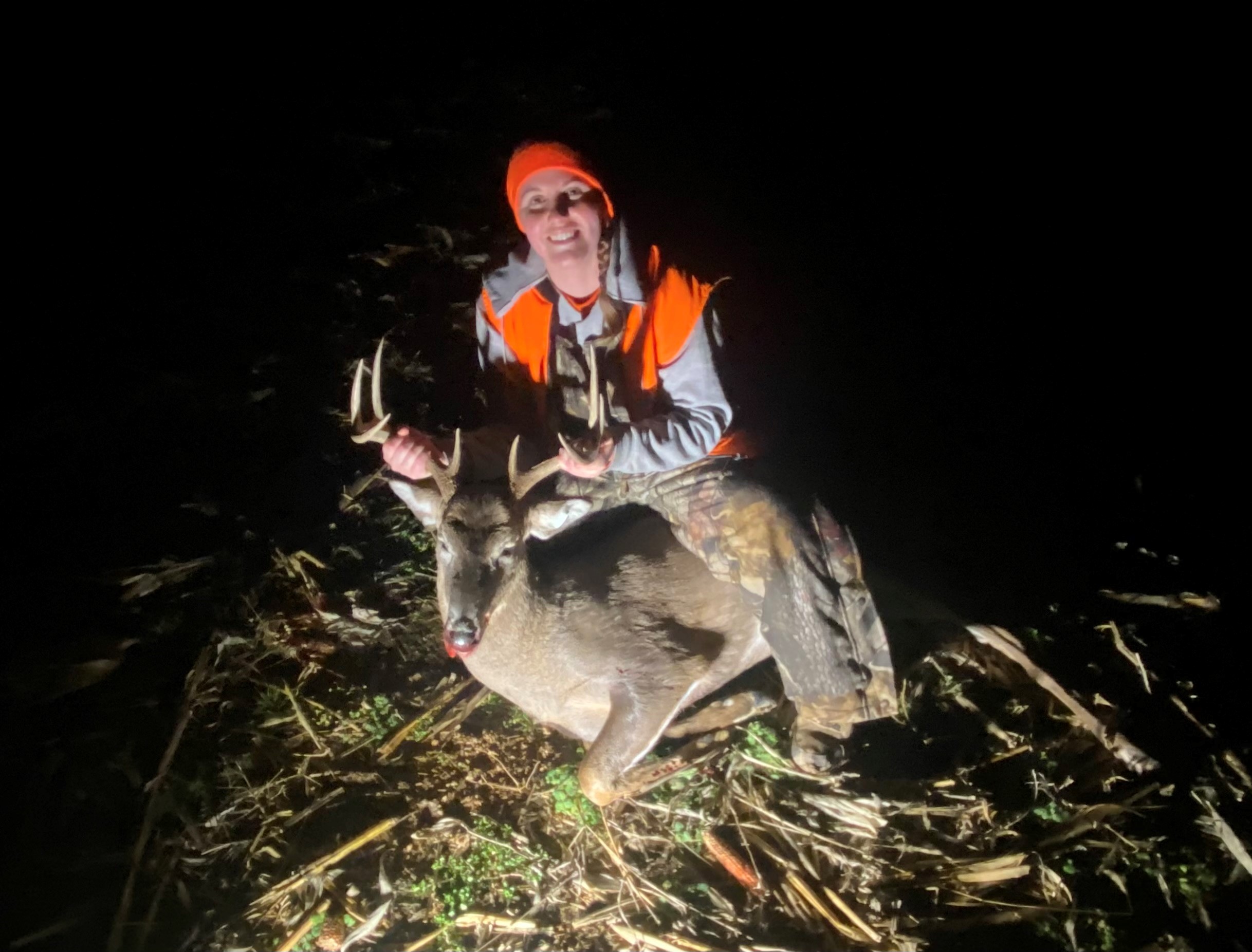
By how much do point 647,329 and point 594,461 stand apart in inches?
21.3

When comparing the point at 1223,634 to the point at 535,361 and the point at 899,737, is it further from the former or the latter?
the point at 535,361

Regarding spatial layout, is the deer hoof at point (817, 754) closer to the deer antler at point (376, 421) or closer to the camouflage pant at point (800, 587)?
the camouflage pant at point (800, 587)

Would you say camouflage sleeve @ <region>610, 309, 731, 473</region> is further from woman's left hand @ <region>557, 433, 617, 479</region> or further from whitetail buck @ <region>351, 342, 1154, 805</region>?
whitetail buck @ <region>351, 342, 1154, 805</region>

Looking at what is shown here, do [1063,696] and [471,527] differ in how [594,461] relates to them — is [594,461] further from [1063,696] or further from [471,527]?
[1063,696]

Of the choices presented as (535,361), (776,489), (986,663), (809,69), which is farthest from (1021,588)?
(809,69)

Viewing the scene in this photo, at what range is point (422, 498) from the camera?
7.97 feet

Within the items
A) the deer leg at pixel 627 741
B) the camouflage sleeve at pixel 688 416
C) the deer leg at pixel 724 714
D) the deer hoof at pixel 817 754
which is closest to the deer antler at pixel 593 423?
the camouflage sleeve at pixel 688 416

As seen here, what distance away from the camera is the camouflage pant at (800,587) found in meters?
2.44

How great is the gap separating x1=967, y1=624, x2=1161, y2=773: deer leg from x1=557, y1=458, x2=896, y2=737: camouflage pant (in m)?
0.75

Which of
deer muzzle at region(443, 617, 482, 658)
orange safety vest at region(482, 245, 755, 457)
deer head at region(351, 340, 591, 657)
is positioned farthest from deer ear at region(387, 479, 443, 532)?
orange safety vest at region(482, 245, 755, 457)

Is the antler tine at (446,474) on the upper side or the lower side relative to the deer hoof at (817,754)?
upper

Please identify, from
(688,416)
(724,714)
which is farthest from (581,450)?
(724,714)

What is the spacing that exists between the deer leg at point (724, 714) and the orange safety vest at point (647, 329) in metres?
1.10

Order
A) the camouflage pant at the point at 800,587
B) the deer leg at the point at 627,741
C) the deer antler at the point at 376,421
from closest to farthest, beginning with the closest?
the deer antler at the point at 376,421 < the camouflage pant at the point at 800,587 < the deer leg at the point at 627,741
